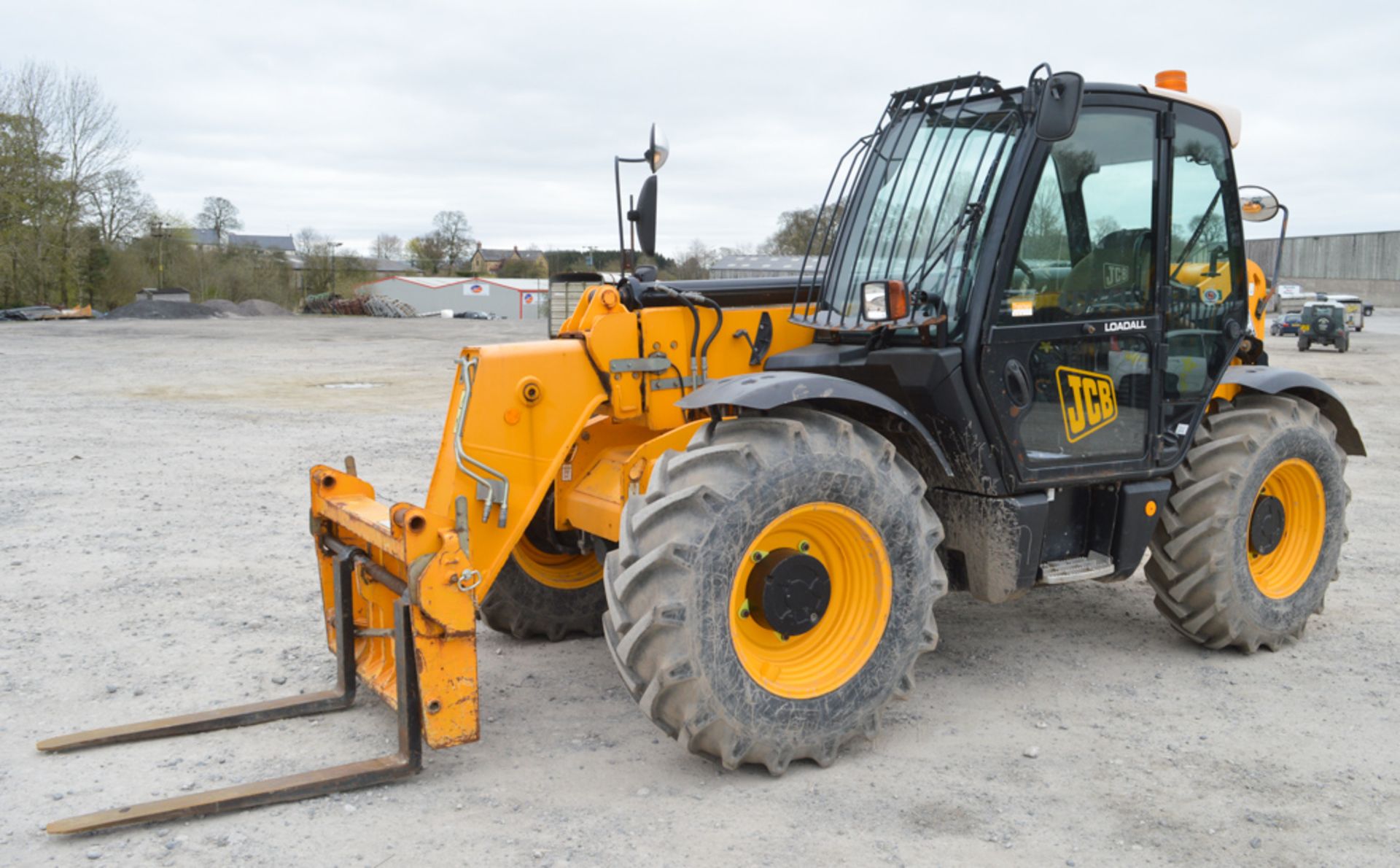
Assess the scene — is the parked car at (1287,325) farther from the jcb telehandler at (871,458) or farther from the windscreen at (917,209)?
the windscreen at (917,209)

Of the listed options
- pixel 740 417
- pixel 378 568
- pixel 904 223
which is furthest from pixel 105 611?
pixel 904 223

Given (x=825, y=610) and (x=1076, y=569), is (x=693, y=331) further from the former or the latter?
(x=1076, y=569)

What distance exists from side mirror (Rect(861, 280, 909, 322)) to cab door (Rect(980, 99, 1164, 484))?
0.40 metres

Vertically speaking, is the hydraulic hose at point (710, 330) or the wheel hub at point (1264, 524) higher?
the hydraulic hose at point (710, 330)

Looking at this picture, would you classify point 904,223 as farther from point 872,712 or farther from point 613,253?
point 872,712

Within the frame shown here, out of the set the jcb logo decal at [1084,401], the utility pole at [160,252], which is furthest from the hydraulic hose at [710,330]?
the utility pole at [160,252]

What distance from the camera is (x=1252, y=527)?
18.3 ft

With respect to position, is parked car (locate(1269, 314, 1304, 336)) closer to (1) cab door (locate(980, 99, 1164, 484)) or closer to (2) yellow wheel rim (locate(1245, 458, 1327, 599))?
(2) yellow wheel rim (locate(1245, 458, 1327, 599))

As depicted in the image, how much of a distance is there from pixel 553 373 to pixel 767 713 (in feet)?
5.36

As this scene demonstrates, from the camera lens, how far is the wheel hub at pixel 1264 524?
5.57 meters

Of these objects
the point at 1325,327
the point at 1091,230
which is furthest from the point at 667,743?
the point at 1325,327

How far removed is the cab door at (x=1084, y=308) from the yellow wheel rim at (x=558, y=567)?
2.16 m

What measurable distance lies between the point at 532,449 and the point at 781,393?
1.17m

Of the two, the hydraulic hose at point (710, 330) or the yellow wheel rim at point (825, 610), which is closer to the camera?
the yellow wheel rim at point (825, 610)
